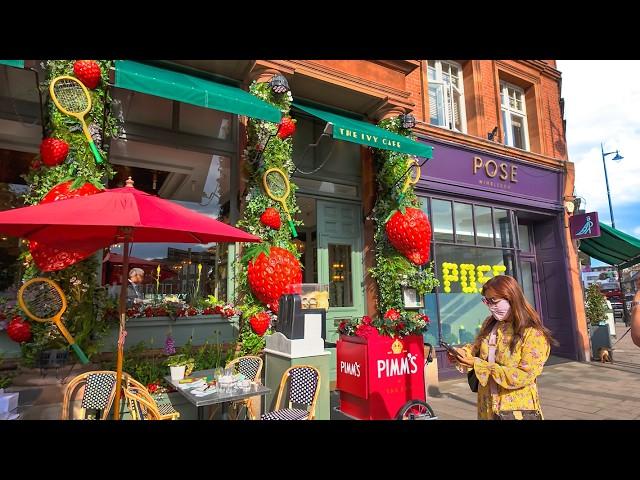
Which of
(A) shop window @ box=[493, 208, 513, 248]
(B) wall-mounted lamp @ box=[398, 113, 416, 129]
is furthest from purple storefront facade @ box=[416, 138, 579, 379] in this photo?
(B) wall-mounted lamp @ box=[398, 113, 416, 129]

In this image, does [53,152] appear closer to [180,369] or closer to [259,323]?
[180,369]

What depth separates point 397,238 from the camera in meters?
7.36

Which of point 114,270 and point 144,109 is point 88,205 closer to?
point 114,270

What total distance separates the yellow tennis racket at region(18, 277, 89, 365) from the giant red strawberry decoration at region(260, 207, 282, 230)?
2.76 meters

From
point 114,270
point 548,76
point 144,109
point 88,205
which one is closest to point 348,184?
point 144,109

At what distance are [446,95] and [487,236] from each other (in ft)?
12.8

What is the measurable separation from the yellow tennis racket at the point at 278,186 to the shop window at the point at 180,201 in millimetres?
1103

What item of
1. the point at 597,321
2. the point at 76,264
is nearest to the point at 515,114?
the point at 597,321

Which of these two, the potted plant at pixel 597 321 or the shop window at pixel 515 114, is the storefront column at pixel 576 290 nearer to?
the potted plant at pixel 597 321

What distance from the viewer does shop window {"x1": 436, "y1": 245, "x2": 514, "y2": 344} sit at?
8.95 m

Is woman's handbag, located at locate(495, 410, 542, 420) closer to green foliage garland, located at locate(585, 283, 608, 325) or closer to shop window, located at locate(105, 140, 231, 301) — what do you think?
shop window, located at locate(105, 140, 231, 301)

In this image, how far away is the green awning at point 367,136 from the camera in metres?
6.32
